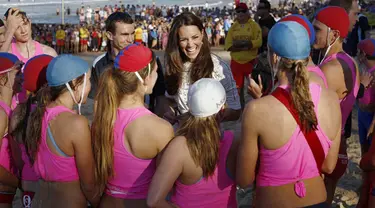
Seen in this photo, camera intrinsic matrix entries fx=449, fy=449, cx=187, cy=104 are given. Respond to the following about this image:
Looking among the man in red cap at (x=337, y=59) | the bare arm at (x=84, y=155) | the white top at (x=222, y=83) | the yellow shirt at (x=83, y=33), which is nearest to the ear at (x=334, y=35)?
the man in red cap at (x=337, y=59)

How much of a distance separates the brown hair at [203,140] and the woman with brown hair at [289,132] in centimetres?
16

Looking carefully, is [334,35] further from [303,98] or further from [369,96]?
[303,98]

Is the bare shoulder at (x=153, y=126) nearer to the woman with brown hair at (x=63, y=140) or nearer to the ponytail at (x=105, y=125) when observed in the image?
the ponytail at (x=105, y=125)

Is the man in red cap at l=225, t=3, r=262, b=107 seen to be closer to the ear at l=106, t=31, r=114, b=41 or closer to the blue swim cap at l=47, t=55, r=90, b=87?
the ear at l=106, t=31, r=114, b=41

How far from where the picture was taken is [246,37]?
26.4 ft

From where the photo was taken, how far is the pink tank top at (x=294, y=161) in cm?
265

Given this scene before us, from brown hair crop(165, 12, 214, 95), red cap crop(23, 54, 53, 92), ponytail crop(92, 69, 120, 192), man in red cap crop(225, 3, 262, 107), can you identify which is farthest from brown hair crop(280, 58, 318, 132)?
man in red cap crop(225, 3, 262, 107)

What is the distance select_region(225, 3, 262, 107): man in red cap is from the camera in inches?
307

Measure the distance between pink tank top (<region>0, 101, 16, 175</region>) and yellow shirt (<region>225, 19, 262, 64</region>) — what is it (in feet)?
16.4

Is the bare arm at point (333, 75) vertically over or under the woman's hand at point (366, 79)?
over

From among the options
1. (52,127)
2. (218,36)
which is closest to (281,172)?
(52,127)

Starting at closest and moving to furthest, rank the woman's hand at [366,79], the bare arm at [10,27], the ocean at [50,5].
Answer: the woman's hand at [366,79] < the bare arm at [10,27] < the ocean at [50,5]

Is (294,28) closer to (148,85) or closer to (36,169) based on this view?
(148,85)

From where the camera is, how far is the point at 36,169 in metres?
3.02
